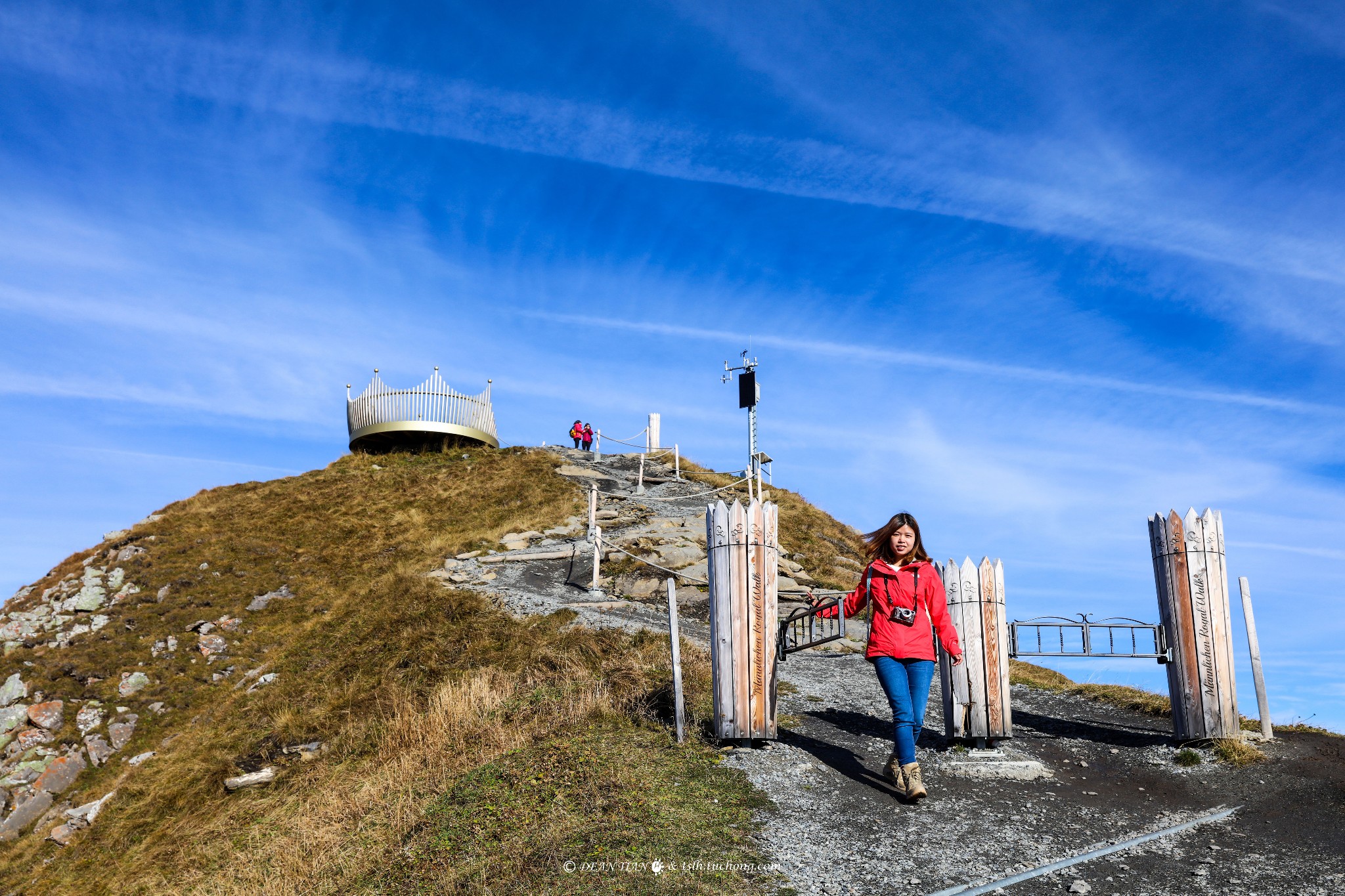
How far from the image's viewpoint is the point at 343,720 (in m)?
10.9

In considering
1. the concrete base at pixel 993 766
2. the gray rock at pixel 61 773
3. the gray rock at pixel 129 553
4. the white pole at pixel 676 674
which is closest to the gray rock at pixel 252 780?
the gray rock at pixel 61 773

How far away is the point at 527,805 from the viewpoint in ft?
20.4

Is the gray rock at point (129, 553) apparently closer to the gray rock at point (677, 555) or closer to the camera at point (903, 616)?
the gray rock at point (677, 555)

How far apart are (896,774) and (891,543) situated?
1813mm

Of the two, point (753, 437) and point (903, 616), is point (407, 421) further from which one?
point (903, 616)

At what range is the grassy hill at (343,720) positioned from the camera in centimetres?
605

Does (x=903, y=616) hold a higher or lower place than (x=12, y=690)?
higher

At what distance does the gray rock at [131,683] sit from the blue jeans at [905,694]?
569 inches

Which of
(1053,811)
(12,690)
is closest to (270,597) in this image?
(12,690)

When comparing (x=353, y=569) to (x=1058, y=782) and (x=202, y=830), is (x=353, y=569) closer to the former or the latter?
(x=202, y=830)

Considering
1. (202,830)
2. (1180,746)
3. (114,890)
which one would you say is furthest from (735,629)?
(114,890)

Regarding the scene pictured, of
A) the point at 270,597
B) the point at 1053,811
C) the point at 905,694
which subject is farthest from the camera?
the point at 270,597

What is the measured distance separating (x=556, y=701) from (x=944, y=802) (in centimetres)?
382

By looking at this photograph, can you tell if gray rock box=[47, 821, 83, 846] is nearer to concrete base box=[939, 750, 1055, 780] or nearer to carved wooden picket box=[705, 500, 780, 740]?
carved wooden picket box=[705, 500, 780, 740]
